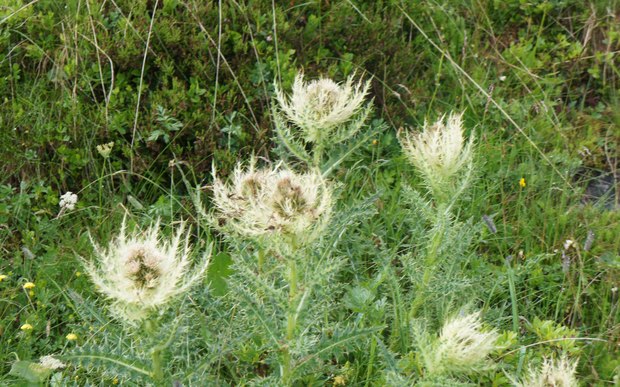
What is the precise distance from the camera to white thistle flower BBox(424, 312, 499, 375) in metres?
2.03

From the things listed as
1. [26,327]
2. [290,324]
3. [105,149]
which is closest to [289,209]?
[290,324]

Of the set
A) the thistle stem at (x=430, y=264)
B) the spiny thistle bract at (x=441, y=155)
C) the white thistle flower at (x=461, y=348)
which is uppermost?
the spiny thistle bract at (x=441, y=155)

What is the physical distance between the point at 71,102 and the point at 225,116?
2.32 ft

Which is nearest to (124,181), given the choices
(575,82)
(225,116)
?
(225,116)

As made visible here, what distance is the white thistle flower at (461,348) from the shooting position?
2.03 metres

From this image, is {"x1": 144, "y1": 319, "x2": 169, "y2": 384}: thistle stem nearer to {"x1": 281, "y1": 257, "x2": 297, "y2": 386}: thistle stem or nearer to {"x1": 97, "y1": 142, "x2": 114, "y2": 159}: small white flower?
{"x1": 281, "y1": 257, "x2": 297, "y2": 386}: thistle stem

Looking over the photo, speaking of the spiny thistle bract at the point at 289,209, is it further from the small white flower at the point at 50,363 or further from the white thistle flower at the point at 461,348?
the small white flower at the point at 50,363

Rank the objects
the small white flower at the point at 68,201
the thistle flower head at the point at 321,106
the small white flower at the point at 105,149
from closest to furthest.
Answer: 1. the thistle flower head at the point at 321,106
2. the small white flower at the point at 68,201
3. the small white flower at the point at 105,149

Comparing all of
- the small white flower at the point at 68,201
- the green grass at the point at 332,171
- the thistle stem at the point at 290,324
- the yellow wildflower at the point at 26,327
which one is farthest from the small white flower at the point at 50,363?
the small white flower at the point at 68,201

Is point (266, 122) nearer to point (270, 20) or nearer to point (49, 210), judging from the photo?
point (270, 20)

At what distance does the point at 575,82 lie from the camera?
4.74 m

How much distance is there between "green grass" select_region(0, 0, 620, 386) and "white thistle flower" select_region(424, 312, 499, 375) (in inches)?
7.4

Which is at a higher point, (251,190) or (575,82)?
(251,190)

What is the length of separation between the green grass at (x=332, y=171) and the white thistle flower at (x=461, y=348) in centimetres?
19
